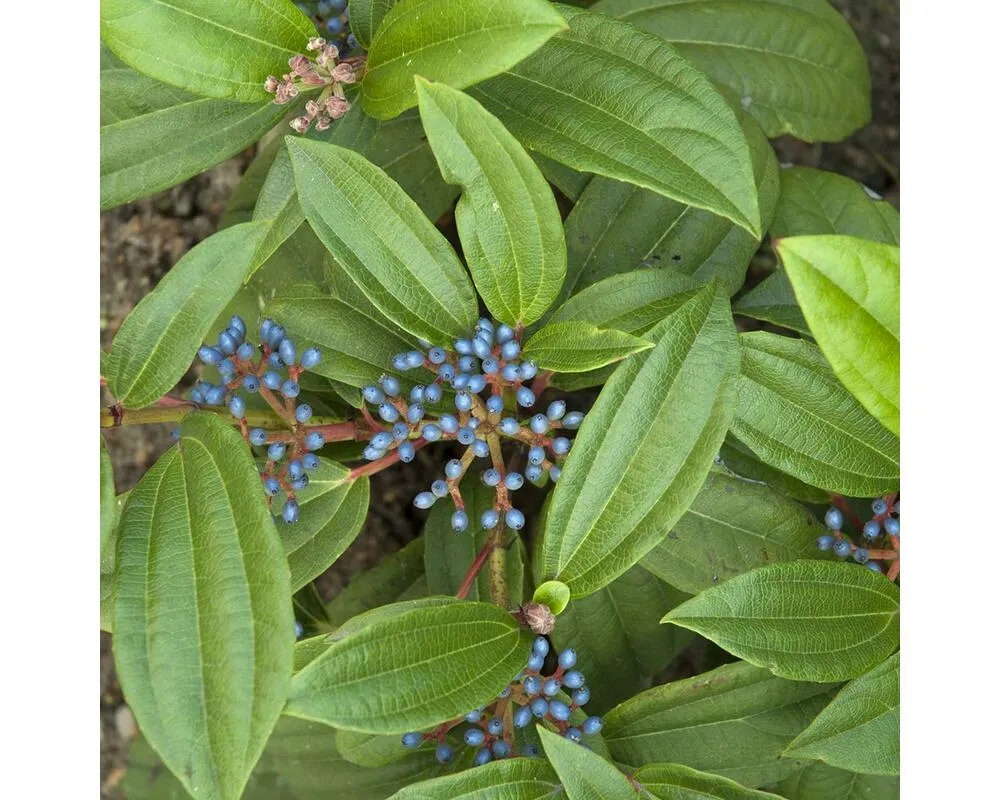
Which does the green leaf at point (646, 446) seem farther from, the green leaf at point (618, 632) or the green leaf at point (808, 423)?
the green leaf at point (618, 632)

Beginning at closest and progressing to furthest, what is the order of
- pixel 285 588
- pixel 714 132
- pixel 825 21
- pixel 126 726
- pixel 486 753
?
1. pixel 285 588
2. pixel 714 132
3. pixel 486 753
4. pixel 825 21
5. pixel 126 726

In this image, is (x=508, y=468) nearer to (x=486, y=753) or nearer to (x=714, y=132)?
(x=486, y=753)

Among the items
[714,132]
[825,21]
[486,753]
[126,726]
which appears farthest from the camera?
[126,726]

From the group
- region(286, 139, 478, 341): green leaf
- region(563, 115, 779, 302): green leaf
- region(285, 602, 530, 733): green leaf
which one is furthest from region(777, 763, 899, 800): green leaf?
region(286, 139, 478, 341): green leaf

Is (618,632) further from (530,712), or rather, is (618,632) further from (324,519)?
(324,519)

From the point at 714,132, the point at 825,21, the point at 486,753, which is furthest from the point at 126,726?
the point at 825,21

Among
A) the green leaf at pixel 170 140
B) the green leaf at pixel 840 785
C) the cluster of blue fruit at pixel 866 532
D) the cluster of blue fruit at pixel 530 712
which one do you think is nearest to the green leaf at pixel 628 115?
the green leaf at pixel 170 140
